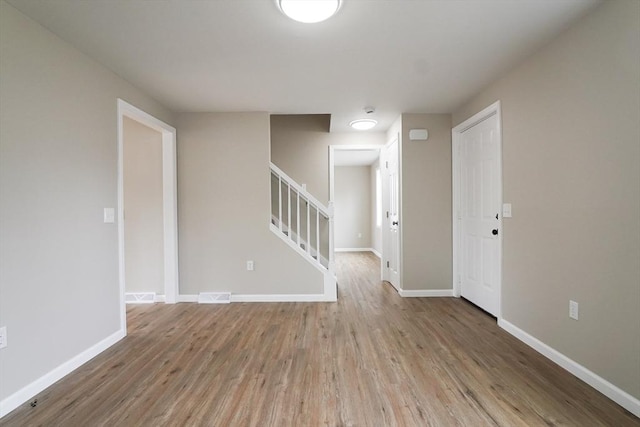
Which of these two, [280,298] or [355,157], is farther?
[355,157]

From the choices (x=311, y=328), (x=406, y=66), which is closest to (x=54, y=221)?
(x=311, y=328)

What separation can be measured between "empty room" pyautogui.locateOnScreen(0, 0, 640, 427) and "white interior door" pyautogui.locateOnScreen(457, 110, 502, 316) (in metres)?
0.03

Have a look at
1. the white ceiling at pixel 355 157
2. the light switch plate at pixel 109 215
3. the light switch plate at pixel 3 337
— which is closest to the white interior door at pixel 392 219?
the white ceiling at pixel 355 157

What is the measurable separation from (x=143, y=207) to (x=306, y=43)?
2.83 m

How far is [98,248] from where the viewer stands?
2.34 metres

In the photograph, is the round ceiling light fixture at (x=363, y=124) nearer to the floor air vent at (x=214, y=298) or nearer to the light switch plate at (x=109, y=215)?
the floor air vent at (x=214, y=298)

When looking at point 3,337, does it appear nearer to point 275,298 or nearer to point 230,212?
point 230,212

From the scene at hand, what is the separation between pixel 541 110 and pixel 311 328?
2710 mm

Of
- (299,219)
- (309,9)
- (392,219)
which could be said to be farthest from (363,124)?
(309,9)

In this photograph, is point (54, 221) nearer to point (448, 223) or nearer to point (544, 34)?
point (544, 34)

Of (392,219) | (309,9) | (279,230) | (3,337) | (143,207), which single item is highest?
(309,9)

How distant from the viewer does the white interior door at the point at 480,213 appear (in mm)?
2896

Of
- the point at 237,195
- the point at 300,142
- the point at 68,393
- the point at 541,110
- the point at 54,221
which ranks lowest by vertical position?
the point at 68,393

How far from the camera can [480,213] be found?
126 inches
